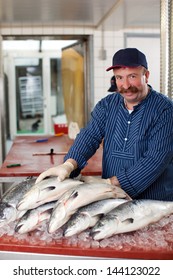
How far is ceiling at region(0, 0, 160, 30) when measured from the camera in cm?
445

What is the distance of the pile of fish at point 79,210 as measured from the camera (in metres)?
1.67

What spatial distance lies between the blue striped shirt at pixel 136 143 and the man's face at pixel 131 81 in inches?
4.3

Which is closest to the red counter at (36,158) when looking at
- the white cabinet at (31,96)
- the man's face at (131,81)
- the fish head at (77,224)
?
the man's face at (131,81)

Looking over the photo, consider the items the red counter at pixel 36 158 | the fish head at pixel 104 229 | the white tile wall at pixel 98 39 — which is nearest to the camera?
the fish head at pixel 104 229

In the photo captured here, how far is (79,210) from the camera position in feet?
5.68

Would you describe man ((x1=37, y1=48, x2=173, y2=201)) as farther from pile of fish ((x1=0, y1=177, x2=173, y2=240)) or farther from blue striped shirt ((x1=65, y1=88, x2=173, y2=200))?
pile of fish ((x1=0, y1=177, x2=173, y2=240))

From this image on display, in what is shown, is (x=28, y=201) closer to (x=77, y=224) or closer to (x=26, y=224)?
(x=26, y=224)

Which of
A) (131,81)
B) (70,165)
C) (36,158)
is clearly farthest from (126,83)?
Answer: (36,158)

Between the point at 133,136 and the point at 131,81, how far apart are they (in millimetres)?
332

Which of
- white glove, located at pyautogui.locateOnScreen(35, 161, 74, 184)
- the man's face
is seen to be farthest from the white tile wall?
white glove, located at pyautogui.locateOnScreen(35, 161, 74, 184)

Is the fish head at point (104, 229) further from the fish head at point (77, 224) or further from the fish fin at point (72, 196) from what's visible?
the fish fin at point (72, 196)

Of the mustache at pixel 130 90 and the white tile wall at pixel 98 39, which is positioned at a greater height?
the white tile wall at pixel 98 39

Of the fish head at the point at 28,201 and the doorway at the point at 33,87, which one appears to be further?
the doorway at the point at 33,87

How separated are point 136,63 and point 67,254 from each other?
3.90ft
